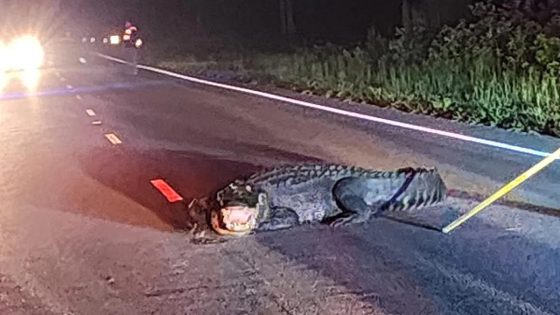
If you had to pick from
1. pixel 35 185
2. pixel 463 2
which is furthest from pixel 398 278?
pixel 463 2

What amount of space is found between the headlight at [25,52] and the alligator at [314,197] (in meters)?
29.8

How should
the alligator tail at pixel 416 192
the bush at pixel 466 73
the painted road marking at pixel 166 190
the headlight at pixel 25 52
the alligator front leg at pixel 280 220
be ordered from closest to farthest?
the alligator front leg at pixel 280 220 < the alligator tail at pixel 416 192 < the painted road marking at pixel 166 190 < the bush at pixel 466 73 < the headlight at pixel 25 52

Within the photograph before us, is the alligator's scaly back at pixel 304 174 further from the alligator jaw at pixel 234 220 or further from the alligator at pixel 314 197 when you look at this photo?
the alligator jaw at pixel 234 220

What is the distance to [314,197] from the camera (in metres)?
8.62

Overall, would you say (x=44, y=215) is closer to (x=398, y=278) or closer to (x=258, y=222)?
(x=258, y=222)

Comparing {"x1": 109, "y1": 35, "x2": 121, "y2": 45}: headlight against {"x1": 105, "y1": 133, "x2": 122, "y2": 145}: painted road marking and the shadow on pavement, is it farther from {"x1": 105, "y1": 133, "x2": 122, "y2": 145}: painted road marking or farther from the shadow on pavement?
the shadow on pavement

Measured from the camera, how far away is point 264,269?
727 centimetres

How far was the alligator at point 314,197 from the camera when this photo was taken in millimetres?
8164

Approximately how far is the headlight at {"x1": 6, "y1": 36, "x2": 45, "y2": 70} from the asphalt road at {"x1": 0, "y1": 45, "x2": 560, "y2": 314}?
23.7 m

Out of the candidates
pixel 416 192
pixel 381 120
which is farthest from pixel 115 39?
pixel 416 192

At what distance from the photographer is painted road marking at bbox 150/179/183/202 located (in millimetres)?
10068

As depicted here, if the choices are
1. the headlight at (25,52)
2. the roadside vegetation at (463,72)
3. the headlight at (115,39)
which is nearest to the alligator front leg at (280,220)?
the roadside vegetation at (463,72)

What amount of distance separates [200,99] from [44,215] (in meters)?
11.4

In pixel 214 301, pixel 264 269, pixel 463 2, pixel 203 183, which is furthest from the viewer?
pixel 463 2
